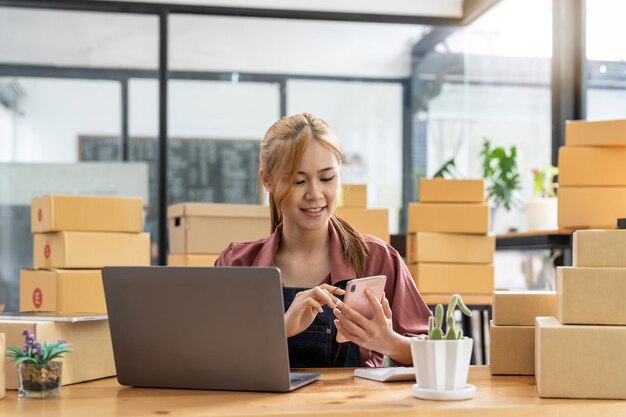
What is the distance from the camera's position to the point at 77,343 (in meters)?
1.57

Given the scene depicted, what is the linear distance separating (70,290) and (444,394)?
261cm

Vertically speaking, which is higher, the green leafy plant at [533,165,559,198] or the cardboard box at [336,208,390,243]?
the green leafy plant at [533,165,559,198]

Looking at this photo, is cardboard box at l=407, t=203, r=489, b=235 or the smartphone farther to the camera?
cardboard box at l=407, t=203, r=489, b=235

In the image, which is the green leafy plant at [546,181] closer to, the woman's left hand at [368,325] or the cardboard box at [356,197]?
the cardboard box at [356,197]

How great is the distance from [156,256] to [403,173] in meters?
1.45

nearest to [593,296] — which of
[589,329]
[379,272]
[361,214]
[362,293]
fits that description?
[589,329]

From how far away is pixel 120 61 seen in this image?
4.94m

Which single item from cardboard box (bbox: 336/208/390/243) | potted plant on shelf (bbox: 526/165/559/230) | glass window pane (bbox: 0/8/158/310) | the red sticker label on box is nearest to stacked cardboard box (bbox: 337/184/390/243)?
cardboard box (bbox: 336/208/390/243)

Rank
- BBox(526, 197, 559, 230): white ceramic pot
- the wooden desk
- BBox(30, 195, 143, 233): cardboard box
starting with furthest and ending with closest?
BBox(526, 197, 559, 230): white ceramic pot, BBox(30, 195, 143, 233): cardboard box, the wooden desk

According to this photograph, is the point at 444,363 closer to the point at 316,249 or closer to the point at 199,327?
the point at 199,327

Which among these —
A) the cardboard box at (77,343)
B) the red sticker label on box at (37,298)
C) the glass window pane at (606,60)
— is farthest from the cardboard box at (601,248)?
the red sticker label on box at (37,298)

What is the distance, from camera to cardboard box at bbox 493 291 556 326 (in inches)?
64.2

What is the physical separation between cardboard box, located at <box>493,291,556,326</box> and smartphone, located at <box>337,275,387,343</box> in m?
0.21

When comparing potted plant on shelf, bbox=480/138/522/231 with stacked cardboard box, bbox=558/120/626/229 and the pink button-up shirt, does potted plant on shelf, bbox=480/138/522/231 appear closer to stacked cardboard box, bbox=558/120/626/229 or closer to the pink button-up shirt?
stacked cardboard box, bbox=558/120/626/229
